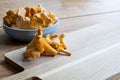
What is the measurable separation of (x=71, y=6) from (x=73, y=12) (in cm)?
12

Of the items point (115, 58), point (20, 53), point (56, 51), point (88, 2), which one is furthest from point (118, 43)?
point (88, 2)

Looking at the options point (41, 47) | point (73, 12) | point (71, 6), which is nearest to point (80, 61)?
point (41, 47)

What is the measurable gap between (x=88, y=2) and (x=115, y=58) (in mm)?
803

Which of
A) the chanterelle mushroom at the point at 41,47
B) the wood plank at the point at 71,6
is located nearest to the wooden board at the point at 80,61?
the chanterelle mushroom at the point at 41,47

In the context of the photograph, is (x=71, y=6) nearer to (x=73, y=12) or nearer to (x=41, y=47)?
(x=73, y=12)

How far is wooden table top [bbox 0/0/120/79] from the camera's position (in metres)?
1.09

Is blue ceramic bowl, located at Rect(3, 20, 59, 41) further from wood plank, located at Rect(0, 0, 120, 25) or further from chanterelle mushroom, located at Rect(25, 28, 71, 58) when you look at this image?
wood plank, located at Rect(0, 0, 120, 25)

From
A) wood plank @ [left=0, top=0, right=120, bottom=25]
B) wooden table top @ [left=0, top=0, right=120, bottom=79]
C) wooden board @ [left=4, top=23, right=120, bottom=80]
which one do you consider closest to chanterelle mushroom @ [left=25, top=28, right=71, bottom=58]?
wooden board @ [left=4, top=23, right=120, bottom=80]

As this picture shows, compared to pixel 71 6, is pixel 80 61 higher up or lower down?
lower down

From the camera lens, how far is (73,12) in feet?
4.79

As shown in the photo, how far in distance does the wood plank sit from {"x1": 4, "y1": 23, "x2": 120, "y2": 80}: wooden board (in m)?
0.36

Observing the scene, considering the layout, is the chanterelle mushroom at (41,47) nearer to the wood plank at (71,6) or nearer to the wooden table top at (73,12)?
the wooden table top at (73,12)

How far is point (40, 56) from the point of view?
0.93 m

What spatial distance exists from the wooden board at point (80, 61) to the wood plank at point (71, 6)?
14.2 inches
